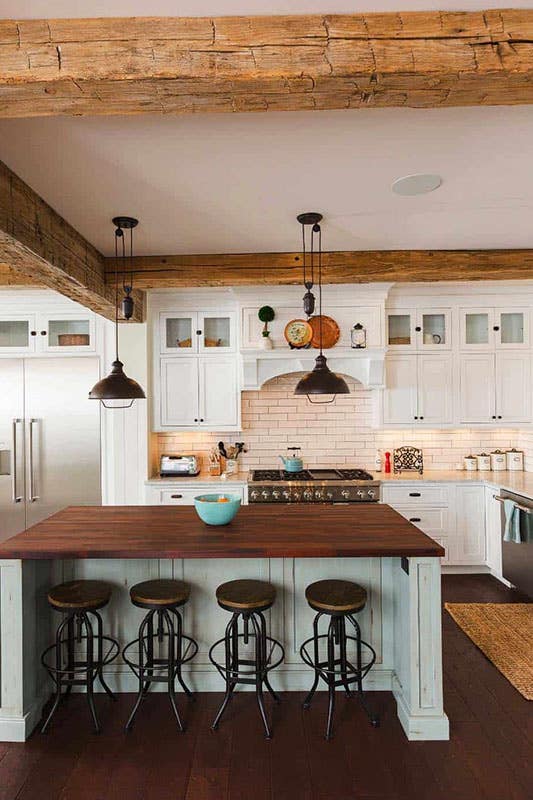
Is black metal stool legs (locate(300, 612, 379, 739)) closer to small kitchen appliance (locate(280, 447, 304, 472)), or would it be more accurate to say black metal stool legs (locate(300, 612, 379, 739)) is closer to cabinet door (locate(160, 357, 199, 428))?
small kitchen appliance (locate(280, 447, 304, 472))

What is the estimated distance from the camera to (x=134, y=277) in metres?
3.92

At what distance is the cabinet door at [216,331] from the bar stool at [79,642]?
8.66 feet

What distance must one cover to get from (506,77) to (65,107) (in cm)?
130

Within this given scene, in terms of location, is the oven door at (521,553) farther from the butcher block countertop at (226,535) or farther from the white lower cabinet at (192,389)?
the white lower cabinet at (192,389)

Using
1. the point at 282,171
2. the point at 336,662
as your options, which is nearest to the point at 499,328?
the point at 282,171

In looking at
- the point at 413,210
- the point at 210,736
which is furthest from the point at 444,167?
the point at 210,736

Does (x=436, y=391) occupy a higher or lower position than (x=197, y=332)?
lower

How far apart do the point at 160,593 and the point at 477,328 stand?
389cm

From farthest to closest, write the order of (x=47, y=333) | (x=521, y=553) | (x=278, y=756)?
(x=47, y=333)
(x=521, y=553)
(x=278, y=756)

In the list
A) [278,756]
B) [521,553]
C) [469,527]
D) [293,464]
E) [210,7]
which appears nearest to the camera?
[210,7]

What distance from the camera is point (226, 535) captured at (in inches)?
110

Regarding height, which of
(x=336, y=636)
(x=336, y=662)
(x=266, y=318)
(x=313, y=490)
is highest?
(x=266, y=318)

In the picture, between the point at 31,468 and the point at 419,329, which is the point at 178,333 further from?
the point at 419,329

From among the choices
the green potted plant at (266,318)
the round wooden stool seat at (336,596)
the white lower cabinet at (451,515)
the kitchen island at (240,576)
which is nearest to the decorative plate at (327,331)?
the green potted plant at (266,318)
